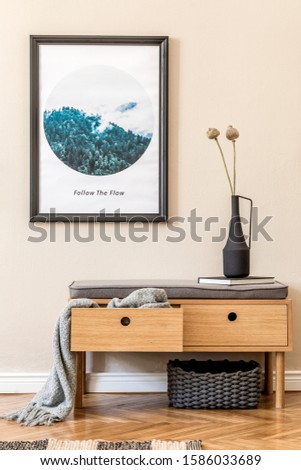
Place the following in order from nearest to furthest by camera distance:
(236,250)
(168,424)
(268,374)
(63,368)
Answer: (168,424) < (63,368) < (236,250) < (268,374)

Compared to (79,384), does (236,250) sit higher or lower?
higher

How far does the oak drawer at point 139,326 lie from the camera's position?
3.15m

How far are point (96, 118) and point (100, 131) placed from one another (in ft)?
0.19

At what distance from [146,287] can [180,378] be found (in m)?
0.37

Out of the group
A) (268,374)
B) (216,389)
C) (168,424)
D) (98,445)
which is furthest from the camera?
(268,374)

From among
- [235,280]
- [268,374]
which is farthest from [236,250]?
[268,374]

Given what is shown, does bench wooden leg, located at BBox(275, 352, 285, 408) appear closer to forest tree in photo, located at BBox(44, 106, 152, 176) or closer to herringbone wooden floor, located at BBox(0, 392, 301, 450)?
herringbone wooden floor, located at BBox(0, 392, 301, 450)

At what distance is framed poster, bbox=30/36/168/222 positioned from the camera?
145 inches

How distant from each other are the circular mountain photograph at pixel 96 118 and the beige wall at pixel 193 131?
0.13 meters

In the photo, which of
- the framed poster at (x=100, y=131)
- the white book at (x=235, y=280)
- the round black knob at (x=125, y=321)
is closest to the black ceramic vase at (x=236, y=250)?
the white book at (x=235, y=280)

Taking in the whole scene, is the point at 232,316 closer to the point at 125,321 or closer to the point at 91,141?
the point at 125,321

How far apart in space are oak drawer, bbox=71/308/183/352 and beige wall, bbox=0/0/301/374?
564 mm

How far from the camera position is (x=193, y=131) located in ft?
12.2

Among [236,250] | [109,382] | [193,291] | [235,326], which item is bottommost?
[109,382]
